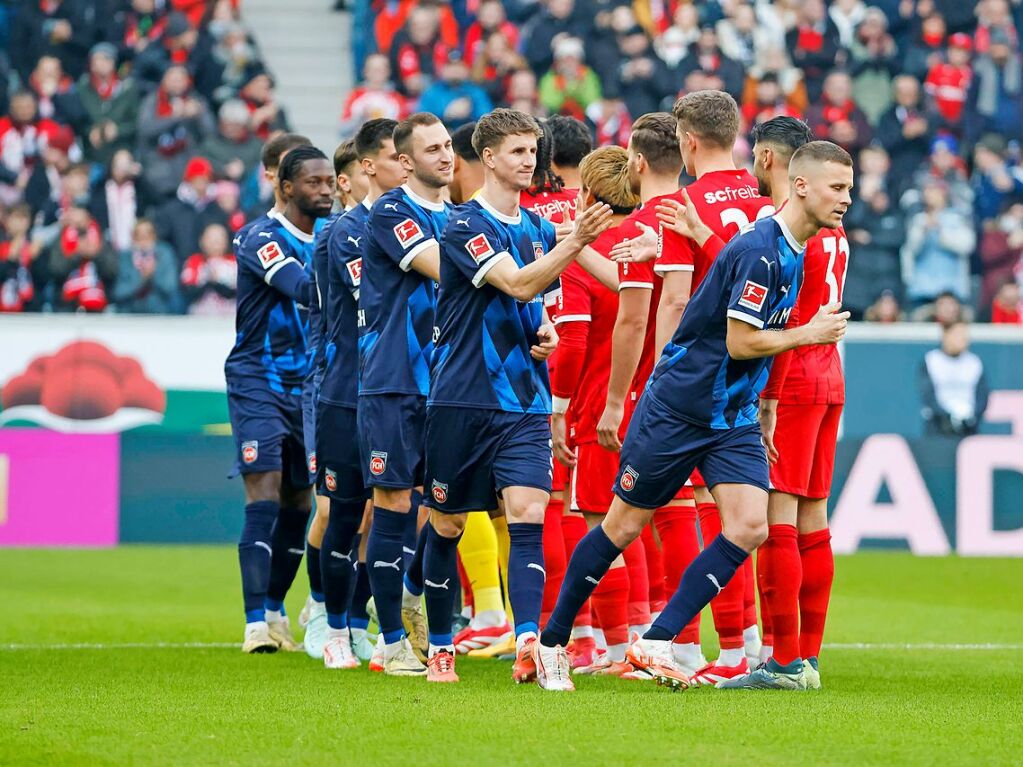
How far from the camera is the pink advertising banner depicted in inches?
557

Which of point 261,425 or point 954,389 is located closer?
point 261,425

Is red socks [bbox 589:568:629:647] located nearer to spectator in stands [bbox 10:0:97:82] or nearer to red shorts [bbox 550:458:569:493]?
red shorts [bbox 550:458:569:493]

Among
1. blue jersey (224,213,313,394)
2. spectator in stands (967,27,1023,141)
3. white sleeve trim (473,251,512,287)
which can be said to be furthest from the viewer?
spectator in stands (967,27,1023,141)

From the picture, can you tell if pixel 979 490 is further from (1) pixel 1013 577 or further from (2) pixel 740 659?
(2) pixel 740 659

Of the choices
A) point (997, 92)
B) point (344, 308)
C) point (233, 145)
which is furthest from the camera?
point (997, 92)

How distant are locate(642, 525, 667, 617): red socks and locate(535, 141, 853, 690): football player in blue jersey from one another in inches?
66.8

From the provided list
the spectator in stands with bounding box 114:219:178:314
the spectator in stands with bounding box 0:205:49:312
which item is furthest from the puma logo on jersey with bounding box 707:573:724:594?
the spectator in stands with bounding box 0:205:49:312

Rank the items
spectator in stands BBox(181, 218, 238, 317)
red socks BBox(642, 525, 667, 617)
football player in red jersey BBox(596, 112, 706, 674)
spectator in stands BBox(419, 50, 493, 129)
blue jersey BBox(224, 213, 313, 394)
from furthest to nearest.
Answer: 1. spectator in stands BBox(419, 50, 493, 129)
2. spectator in stands BBox(181, 218, 238, 317)
3. blue jersey BBox(224, 213, 313, 394)
4. red socks BBox(642, 525, 667, 617)
5. football player in red jersey BBox(596, 112, 706, 674)

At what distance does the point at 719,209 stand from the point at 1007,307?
428 inches

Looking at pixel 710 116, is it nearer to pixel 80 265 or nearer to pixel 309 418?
pixel 309 418

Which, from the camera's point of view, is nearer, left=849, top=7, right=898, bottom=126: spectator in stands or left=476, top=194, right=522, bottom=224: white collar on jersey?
left=476, top=194, right=522, bottom=224: white collar on jersey

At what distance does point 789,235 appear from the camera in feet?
20.6

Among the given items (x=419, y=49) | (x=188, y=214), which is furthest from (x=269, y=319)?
(x=419, y=49)

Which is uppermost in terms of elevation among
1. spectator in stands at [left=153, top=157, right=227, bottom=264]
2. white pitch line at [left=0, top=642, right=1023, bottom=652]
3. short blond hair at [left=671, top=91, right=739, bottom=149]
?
spectator in stands at [left=153, top=157, right=227, bottom=264]
